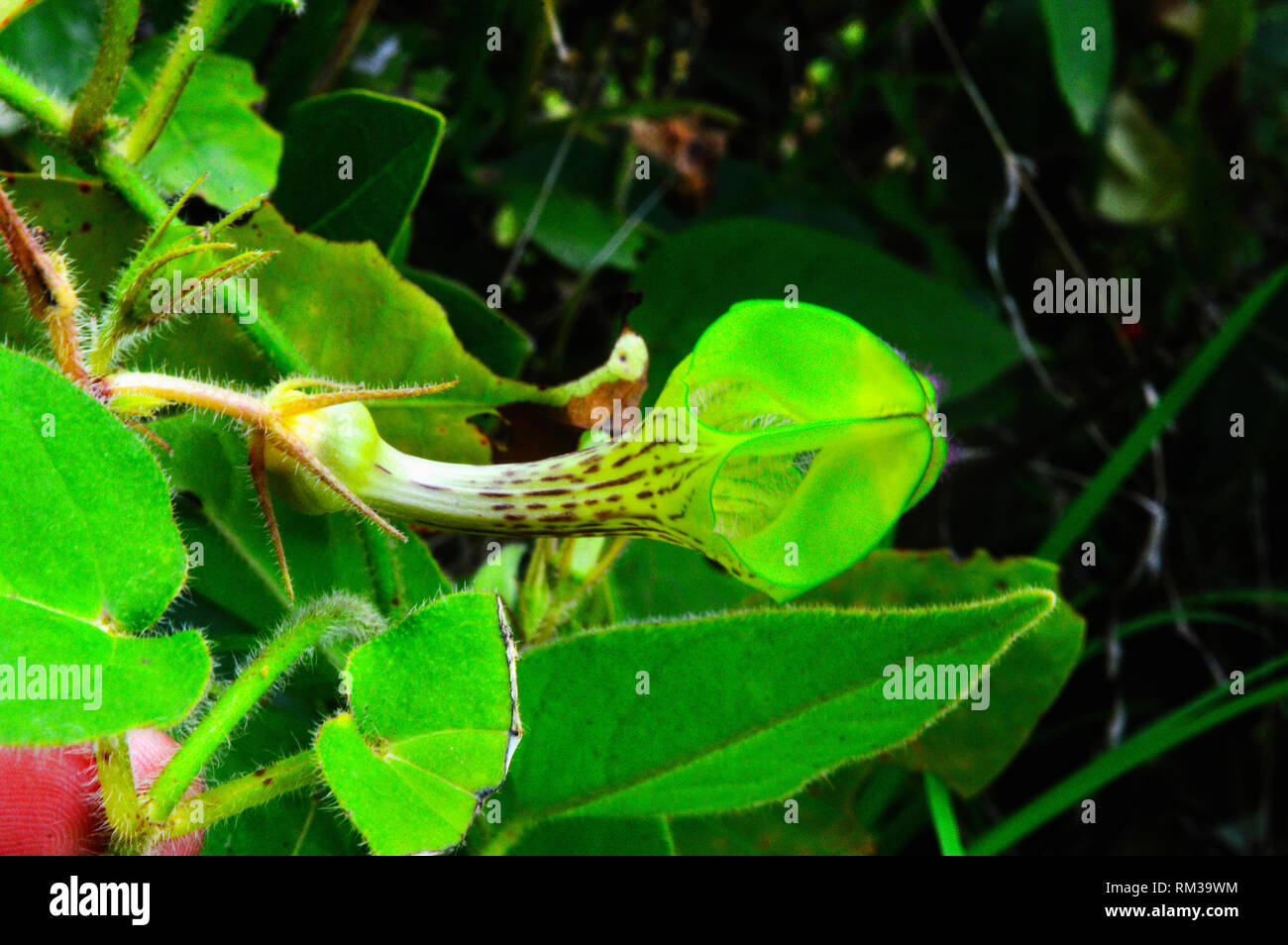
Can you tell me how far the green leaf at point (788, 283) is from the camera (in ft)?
3.27

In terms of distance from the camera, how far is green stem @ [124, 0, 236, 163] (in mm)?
552

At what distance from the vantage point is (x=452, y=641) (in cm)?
44

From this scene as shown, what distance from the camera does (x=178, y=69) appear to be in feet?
1.81

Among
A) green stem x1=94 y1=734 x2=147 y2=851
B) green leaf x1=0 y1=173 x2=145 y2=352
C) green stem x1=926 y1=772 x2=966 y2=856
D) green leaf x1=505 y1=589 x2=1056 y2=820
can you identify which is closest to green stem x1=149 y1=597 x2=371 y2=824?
green stem x1=94 y1=734 x2=147 y2=851

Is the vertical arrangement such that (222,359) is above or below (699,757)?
above

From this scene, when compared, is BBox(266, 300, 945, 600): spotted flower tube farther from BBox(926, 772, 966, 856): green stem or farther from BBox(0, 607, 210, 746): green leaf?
BBox(926, 772, 966, 856): green stem

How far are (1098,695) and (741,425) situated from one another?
94cm

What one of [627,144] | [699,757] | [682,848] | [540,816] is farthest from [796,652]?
[627,144]

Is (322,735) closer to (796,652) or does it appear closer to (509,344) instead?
(796,652)

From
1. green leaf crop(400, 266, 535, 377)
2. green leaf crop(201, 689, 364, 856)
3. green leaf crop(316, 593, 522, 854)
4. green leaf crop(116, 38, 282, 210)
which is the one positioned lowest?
green leaf crop(201, 689, 364, 856)

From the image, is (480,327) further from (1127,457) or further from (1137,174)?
(1137,174)

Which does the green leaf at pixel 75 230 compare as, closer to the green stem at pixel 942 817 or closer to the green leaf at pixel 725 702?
the green leaf at pixel 725 702

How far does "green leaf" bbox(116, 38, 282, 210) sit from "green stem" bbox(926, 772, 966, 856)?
0.63m
